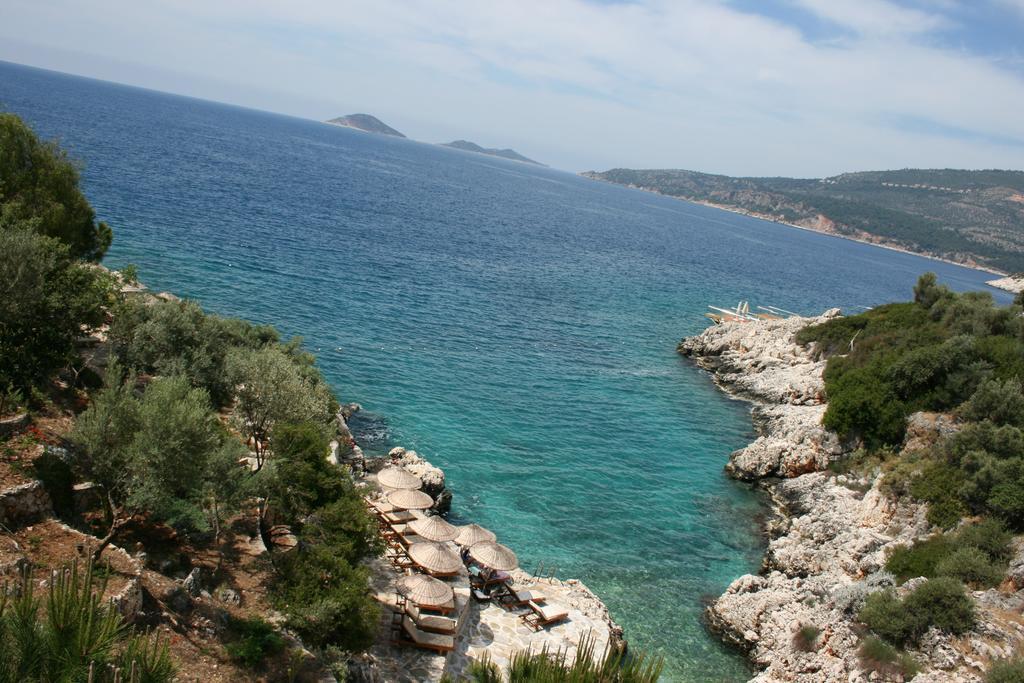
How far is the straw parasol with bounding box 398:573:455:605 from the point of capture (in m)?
17.3

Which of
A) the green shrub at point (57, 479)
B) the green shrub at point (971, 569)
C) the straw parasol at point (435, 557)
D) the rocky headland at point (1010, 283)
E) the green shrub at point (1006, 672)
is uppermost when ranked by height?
the rocky headland at point (1010, 283)

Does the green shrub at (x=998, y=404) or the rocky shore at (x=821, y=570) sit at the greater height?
the green shrub at (x=998, y=404)

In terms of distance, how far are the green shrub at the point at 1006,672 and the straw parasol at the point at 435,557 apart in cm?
1382

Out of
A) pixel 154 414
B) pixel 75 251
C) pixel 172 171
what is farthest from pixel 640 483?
pixel 172 171

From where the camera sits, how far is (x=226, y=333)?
2705cm

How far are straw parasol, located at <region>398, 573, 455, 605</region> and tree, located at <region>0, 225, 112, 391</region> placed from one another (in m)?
11.6

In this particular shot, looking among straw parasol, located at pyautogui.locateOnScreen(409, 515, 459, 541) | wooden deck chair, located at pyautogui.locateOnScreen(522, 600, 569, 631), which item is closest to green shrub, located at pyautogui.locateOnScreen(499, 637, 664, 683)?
wooden deck chair, located at pyautogui.locateOnScreen(522, 600, 569, 631)

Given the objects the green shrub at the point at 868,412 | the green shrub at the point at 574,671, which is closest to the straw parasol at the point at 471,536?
the green shrub at the point at 574,671

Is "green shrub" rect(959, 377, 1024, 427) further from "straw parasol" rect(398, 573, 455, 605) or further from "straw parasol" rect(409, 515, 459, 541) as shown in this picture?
"straw parasol" rect(398, 573, 455, 605)

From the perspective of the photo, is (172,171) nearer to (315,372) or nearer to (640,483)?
(315,372)

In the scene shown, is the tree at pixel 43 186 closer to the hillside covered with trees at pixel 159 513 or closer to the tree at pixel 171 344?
the hillside covered with trees at pixel 159 513

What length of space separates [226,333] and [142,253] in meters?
25.6

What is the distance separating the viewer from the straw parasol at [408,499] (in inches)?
844

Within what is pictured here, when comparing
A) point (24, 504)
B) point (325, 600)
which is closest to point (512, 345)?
point (325, 600)
